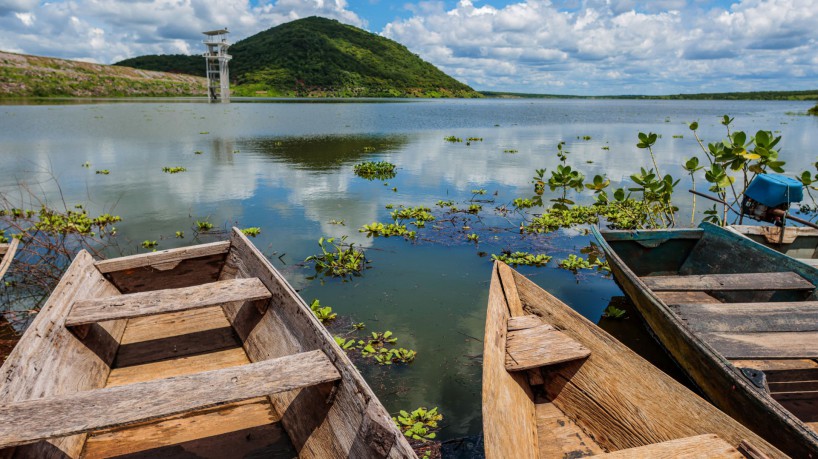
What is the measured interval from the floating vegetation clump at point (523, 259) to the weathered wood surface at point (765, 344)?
468 centimetres

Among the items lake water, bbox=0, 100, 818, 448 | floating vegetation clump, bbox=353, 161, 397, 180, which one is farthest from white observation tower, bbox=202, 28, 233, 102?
floating vegetation clump, bbox=353, 161, 397, 180

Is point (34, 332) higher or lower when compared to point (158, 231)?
higher

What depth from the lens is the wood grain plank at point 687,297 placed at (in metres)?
6.51

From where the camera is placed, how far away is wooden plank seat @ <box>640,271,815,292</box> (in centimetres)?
568

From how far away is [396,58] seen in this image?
187875 millimetres

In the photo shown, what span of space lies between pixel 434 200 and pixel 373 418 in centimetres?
1204

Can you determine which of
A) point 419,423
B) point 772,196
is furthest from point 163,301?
point 772,196

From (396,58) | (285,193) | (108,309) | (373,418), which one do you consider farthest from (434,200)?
(396,58)

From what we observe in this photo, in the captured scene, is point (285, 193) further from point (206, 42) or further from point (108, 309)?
point (206, 42)

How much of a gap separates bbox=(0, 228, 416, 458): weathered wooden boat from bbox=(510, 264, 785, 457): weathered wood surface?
228 cm

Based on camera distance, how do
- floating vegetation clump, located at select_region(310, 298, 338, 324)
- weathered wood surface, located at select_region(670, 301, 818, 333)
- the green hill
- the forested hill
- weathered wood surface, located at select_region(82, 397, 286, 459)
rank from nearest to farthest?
weathered wood surface, located at select_region(82, 397, 286, 459) < weathered wood surface, located at select_region(670, 301, 818, 333) < floating vegetation clump, located at select_region(310, 298, 338, 324) < the green hill < the forested hill

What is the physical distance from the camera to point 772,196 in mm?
7004

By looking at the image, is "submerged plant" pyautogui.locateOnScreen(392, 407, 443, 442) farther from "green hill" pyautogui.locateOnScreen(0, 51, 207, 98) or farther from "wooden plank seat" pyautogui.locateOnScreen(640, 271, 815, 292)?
"green hill" pyautogui.locateOnScreen(0, 51, 207, 98)

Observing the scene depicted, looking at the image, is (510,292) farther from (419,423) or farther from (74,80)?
(74,80)
